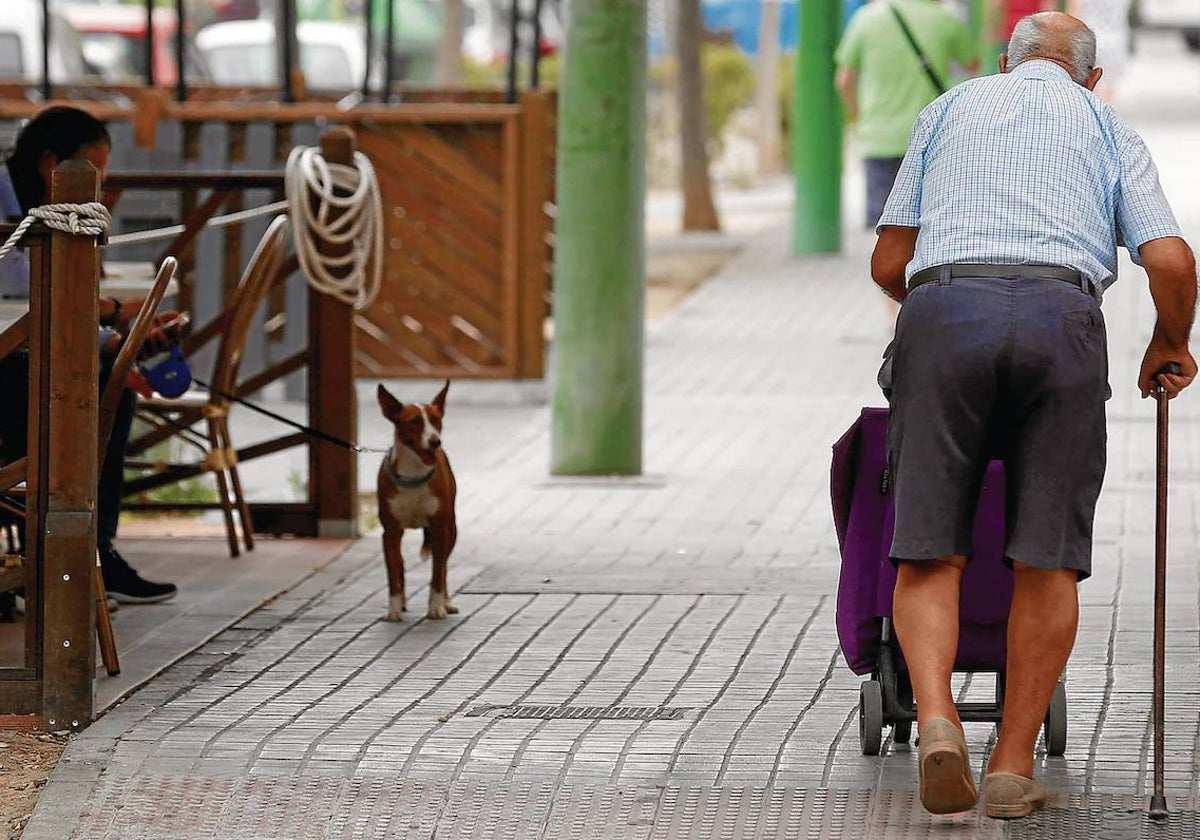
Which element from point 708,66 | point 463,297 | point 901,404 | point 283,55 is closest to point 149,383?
point 901,404

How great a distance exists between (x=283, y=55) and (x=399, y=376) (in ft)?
6.97

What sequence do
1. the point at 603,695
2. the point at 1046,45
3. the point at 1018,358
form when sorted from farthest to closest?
the point at 603,695 < the point at 1046,45 < the point at 1018,358

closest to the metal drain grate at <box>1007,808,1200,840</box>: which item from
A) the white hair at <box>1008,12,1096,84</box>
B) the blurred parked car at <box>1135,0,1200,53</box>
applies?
the white hair at <box>1008,12,1096,84</box>

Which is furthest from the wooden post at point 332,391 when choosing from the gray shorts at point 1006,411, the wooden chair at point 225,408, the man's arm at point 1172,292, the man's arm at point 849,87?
the man's arm at point 849,87

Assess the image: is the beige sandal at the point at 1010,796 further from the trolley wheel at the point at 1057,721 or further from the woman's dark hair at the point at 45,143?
the woman's dark hair at the point at 45,143

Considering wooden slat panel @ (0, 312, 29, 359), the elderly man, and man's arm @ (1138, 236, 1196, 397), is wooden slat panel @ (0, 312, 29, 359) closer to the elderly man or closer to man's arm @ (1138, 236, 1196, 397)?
the elderly man

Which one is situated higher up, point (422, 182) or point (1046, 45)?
point (1046, 45)

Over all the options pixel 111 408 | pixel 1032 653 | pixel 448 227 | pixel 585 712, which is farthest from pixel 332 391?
pixel 1032 653

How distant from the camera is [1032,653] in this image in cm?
523

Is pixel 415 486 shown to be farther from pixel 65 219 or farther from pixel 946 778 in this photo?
pixel 946 778

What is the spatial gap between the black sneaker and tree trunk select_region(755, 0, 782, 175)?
2272 centimetres

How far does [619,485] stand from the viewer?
10.0 m

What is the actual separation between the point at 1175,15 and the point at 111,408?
42.7m

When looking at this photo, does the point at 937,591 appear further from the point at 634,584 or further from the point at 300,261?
the point at 300,261
